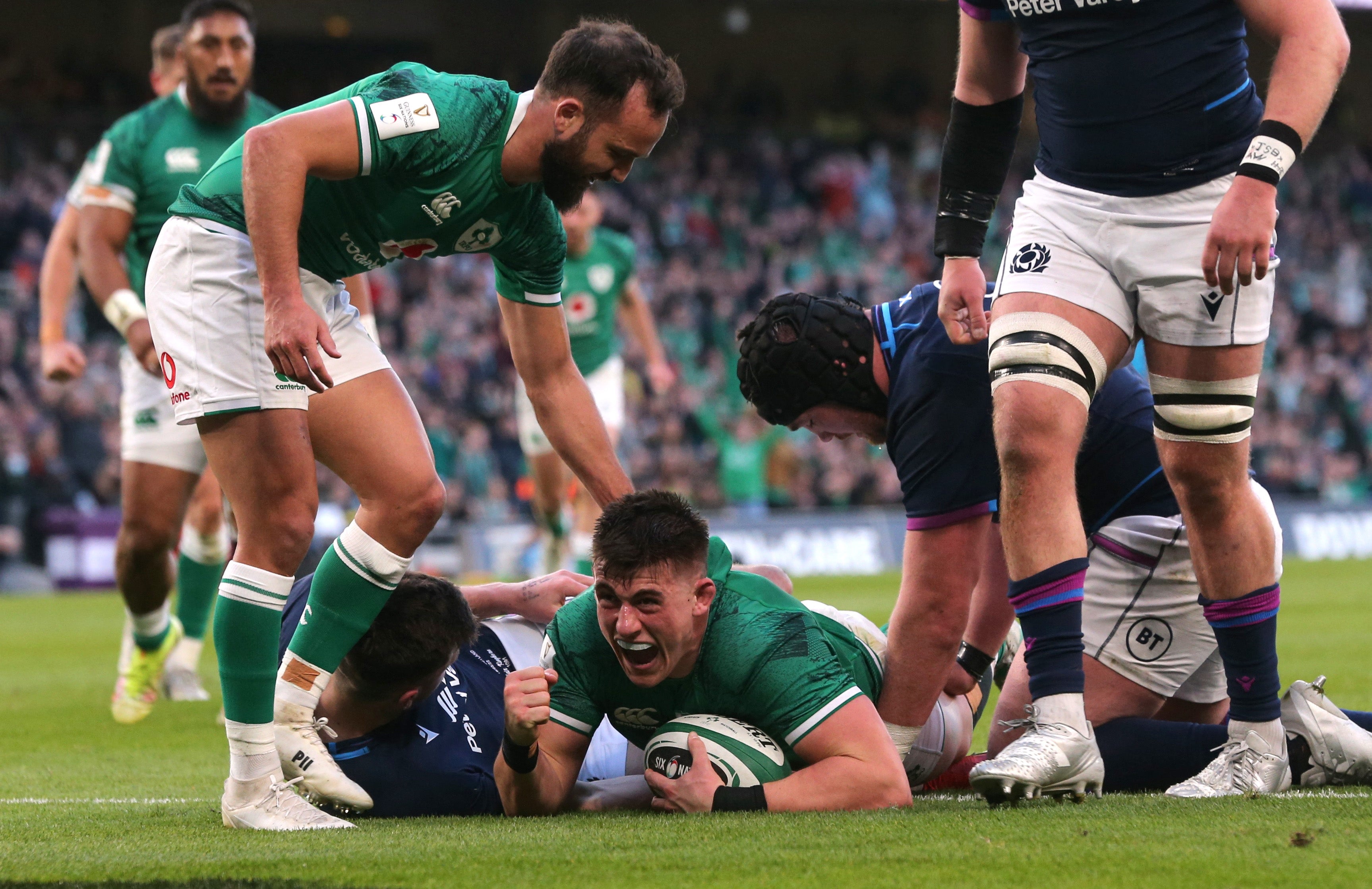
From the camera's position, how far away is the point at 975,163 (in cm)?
416

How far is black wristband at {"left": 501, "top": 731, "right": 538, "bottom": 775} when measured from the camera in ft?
11.7

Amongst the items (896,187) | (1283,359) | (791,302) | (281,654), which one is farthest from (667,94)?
(896,187)

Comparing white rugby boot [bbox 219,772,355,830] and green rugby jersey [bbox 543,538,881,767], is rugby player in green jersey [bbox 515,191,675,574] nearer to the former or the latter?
green rugby jersey [bbox 543,538,881,767]

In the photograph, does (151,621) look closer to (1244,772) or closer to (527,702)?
(527,702)

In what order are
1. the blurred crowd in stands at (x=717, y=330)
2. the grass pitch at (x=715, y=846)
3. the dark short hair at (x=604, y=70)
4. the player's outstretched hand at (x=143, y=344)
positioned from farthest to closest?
1. the blurred crowd in stands at (x=717, y=330)
2. the player's outstretched hand at (x=143, y=344)
3. the dark short hair at (x=604, y=70)
4. the grass pitch at (x=715, y=846)

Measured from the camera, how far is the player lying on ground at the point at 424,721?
3.89 metres

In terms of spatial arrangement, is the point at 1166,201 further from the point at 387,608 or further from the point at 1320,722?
the point at 387,608

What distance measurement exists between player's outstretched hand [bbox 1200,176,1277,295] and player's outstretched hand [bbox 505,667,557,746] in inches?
68.4

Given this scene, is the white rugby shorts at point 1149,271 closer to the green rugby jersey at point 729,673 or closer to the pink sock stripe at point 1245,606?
the pink sock stripe at point 1245,606

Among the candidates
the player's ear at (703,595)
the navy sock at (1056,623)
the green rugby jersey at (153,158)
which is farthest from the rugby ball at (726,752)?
the green rugby jersey at (153,158)

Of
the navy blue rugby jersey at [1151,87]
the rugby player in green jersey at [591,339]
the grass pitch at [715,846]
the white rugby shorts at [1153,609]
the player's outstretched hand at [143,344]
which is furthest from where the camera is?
the rugby player in green jersey at [591,339]

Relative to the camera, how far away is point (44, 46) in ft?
81.8

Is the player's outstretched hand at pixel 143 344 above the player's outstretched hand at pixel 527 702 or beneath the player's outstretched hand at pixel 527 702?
above

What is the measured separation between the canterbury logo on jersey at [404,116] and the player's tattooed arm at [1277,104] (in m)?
1.84
